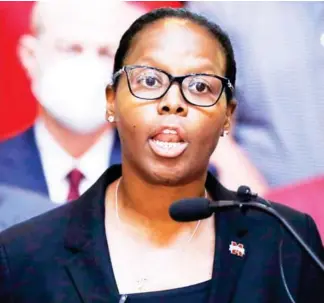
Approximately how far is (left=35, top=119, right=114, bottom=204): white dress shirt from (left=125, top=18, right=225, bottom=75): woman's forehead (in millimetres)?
578

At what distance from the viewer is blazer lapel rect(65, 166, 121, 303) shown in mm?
1127

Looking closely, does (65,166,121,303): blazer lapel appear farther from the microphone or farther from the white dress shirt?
the white dress shirt

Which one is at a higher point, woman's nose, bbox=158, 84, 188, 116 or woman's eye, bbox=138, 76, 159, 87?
woman's eye, bbox=138, 76, 159, 87

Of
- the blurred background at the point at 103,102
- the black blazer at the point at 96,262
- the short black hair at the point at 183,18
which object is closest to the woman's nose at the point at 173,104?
the short black hair at the point at 183,18

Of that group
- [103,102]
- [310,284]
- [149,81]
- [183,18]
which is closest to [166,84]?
[149,81]

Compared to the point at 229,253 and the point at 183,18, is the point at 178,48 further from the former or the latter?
the point at 229,253

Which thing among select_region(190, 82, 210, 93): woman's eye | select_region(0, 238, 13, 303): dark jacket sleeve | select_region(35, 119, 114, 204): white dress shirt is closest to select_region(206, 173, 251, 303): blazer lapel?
select_region(190, 82, 210, 93): woman's eye

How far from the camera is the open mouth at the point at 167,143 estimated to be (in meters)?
1.14

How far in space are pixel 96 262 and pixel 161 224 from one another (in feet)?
0.54

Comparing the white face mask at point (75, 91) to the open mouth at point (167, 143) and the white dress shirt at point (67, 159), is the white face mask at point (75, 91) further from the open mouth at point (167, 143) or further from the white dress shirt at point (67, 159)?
the open mouth at point (167, 143)

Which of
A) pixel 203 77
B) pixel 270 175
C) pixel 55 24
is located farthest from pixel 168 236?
pixel 55 24

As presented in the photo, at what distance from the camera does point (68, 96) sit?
1797 mm

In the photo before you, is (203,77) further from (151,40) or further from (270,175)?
(270,175)

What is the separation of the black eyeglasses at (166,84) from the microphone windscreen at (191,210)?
305 millimetres
